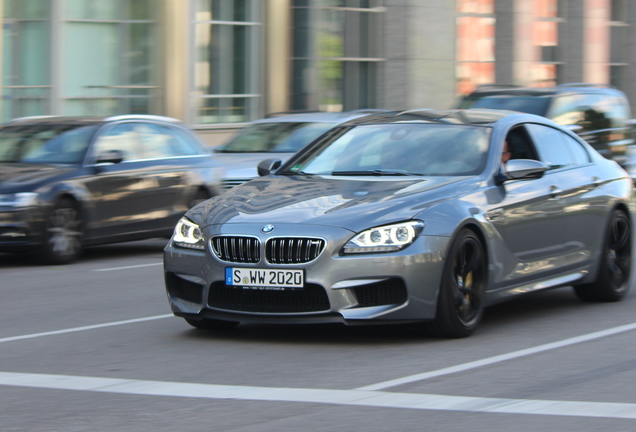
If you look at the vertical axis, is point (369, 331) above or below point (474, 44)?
below

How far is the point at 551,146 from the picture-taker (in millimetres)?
9133

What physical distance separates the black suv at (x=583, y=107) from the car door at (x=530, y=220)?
8.83 meters

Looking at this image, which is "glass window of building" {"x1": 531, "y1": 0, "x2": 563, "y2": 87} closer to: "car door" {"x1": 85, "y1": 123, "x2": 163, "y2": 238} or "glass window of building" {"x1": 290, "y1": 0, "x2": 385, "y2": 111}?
"glass window of building" {"x1": 290, "y1": 0, "x2": 385, "y2": 111}

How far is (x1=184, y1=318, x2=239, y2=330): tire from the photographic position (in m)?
7.87

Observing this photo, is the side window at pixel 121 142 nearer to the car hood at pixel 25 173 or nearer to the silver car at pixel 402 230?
the car hood at pixel 25 173

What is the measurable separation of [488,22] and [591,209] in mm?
26481

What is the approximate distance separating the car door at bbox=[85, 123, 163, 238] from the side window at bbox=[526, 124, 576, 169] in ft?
18.8

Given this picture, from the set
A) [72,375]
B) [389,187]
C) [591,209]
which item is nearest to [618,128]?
[591,209]

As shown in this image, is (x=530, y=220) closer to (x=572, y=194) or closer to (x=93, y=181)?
(x=572, y=194)

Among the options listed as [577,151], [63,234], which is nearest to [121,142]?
[63,234]

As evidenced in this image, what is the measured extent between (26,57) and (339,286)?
59.8 feet

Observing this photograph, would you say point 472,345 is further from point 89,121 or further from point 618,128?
point 618,128

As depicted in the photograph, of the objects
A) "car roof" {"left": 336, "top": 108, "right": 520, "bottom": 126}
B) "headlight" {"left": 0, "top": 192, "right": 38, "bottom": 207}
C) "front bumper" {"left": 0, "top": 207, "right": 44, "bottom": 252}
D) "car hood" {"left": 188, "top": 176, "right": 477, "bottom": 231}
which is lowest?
"front bumper" {"left": 0, "top": 207, "right": 44, "bottom": 252}

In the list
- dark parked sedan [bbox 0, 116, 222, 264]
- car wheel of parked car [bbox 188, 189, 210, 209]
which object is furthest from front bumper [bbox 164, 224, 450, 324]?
car wheel of parked car [bbox 188, 189, 210, 209]
